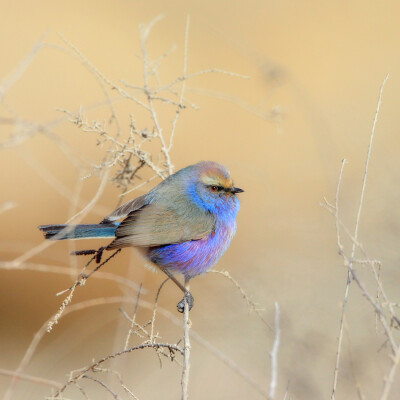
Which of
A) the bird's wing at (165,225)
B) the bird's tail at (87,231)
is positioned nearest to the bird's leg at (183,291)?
the bird's wing at (165,225)

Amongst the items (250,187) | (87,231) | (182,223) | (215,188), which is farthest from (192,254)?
(250,187)

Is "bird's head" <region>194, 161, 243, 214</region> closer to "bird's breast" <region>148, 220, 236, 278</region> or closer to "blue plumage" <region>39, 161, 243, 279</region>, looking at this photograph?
"blue plumage" <region>39, 161, 243, 279</region>

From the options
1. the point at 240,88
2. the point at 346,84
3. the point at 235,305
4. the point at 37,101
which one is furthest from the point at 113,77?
the point at 235,305

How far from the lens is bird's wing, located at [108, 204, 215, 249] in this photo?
14.8 feet

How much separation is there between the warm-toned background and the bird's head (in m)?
0.19

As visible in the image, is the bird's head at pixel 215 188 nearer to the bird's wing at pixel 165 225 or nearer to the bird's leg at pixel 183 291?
the bird's wing at pixel 165 225

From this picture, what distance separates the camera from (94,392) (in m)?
7.60

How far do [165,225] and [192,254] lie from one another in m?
0.31

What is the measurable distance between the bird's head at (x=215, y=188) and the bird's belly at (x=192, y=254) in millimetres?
201

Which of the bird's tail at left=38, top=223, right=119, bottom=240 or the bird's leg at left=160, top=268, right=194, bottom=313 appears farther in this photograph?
the bird's leg at left=160, top=268, right=194, bottom=313

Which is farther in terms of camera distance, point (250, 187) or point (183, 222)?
point (250, 187)

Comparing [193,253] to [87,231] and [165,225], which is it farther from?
[87,231]

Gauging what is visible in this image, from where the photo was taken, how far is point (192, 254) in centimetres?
455

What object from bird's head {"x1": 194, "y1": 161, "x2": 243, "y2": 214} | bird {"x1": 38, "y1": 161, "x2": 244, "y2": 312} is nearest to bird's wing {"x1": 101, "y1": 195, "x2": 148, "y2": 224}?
bird {"x1": 38, "y1": 161, "x2": 244, "y2": 312}
